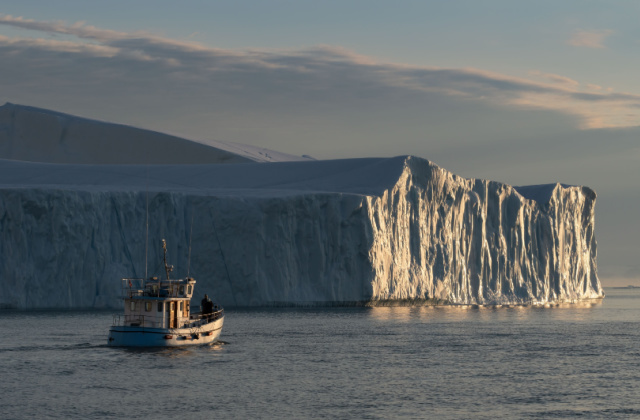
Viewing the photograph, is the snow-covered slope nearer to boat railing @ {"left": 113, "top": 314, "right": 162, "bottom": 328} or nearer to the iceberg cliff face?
the iceberg cliff face

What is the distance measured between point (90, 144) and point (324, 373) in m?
50.8

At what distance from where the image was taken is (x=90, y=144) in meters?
71.9

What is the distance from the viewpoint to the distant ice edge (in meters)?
43.7

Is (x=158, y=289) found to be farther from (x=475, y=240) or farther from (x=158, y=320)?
(x=475, y=240)

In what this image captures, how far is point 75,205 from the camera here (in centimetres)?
4453

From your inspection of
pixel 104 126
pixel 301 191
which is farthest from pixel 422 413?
pixel 104 126

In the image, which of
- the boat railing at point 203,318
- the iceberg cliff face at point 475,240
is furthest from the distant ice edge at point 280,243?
the boat railing at point 203,318

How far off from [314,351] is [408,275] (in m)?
23.8

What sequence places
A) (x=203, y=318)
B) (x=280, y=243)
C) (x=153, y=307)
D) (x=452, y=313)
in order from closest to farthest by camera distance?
(x=153, y=307), (x=203, y=318), (x=280, y=243), (x=452, y=313)

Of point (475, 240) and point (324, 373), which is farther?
point (475, 240)

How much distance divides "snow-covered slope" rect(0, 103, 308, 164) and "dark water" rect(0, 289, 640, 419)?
110 feet

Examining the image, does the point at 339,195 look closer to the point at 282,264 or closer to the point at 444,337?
the point at 282,264

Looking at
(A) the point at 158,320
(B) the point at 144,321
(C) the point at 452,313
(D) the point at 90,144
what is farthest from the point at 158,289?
(D) the point at 90,144

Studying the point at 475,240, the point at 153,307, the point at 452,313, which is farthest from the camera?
the point at 475,240
